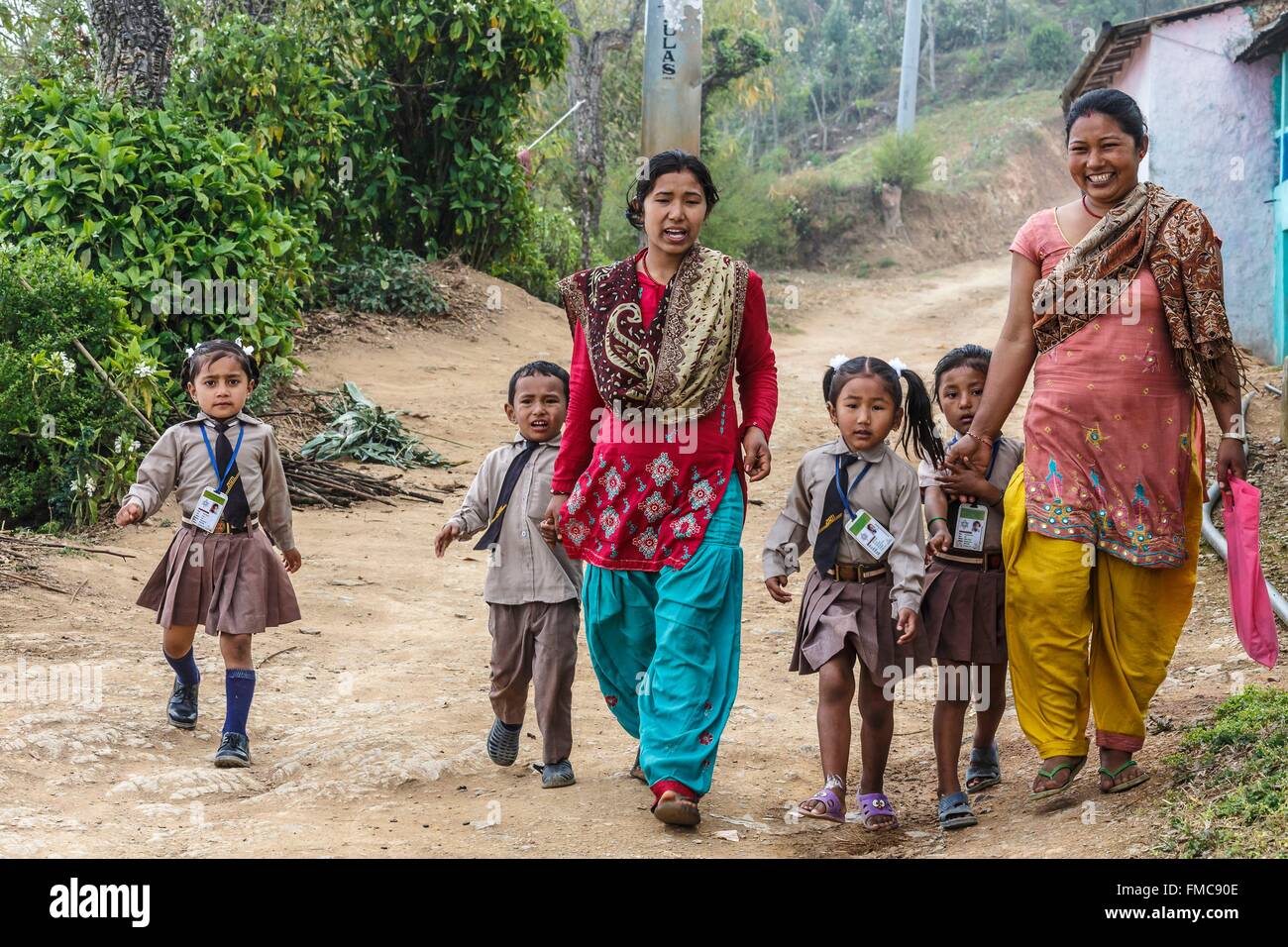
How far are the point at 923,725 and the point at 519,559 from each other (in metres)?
1.99

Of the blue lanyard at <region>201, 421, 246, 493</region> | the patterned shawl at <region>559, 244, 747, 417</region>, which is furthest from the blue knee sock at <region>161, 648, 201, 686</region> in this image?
the patterned shawl at <region>559, 244, 747, 417</region>

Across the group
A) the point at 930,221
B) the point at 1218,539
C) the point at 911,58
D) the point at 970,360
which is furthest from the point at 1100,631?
the point at 911,58

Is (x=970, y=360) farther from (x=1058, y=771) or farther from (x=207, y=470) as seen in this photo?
(x=207, y=470)

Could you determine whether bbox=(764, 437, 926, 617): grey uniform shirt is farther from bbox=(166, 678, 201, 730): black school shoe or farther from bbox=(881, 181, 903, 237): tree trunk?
bbox=(881, 181, 903, 237): tree trunk

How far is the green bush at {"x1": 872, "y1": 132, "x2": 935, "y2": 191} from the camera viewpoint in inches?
1167

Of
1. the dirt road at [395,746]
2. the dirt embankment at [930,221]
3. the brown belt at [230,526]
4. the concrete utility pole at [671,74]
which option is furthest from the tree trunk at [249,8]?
the dirt embankment at [930,221]

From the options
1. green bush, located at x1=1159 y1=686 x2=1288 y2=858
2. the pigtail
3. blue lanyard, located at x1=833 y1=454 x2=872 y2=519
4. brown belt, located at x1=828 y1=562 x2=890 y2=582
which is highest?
the pigtail

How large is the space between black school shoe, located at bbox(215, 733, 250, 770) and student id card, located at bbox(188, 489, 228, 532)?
0.74 metres

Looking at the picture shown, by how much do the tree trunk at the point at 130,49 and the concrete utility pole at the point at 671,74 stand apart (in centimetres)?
395

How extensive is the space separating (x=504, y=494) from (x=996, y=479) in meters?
1.64

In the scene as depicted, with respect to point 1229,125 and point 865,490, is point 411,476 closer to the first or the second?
point 865,490

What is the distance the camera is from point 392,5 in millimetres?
14234

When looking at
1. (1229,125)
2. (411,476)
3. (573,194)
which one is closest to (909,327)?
(1229,125)

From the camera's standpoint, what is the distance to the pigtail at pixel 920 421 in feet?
13.9
